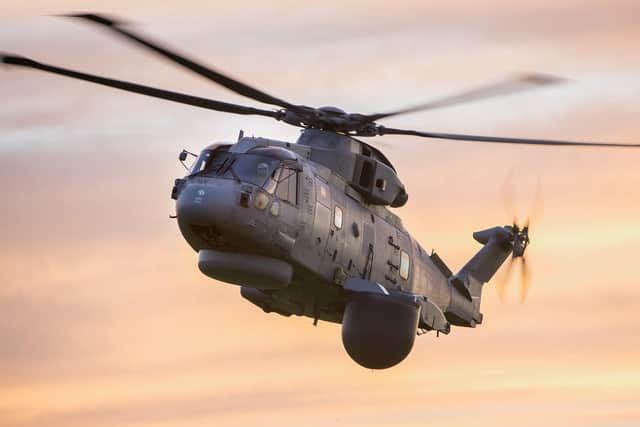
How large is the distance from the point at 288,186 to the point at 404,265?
5.84m

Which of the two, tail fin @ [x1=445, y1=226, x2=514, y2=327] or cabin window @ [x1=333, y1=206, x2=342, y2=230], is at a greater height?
tail fin @ [x1=445, y1=226, x2=514, y2=327]

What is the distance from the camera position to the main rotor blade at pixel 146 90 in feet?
115

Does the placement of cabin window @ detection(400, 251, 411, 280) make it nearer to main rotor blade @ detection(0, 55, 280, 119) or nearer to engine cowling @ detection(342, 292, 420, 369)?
engine cowling @ detection(342, 292, 420, 369)

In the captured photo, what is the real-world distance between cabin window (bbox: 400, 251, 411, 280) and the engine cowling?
212 cm

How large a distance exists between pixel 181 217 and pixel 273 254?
7.67ft

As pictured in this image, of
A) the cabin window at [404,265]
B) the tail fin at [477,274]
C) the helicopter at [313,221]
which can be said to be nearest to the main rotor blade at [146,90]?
the helicopter at [313,221]

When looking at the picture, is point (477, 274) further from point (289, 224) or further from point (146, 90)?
point (146, 90)

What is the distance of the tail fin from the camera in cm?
4619

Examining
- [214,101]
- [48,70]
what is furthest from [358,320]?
[48,70]

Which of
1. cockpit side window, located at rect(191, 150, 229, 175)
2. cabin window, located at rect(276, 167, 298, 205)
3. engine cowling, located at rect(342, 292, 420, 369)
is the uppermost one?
cockpit side window, located at rect(191, 150, 229, 175)

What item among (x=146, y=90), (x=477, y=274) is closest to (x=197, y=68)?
(x=146, y=90)

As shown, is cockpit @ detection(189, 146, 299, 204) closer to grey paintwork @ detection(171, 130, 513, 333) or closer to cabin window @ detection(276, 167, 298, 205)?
cabin window @ detection(276, 167, 298, 205)

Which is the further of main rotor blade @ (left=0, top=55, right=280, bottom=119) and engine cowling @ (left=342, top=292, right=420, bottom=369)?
engine cowling @ (left=342, top=292, right=420, bottom=369)

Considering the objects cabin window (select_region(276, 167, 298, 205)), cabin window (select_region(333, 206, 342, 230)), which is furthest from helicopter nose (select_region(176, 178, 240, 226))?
cabin window (select_region(333, 206, 342, 230))
